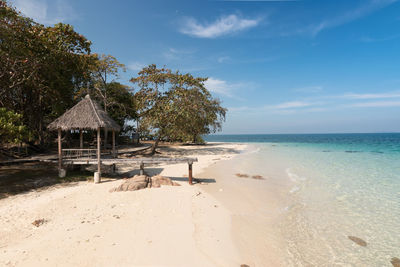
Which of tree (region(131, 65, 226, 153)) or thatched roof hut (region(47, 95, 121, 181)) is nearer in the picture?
thatched roof hut (region(47, 95, 121, 181))

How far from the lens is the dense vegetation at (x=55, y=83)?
36.7 feet

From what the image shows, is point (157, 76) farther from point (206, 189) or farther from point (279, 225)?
point (279, 225)

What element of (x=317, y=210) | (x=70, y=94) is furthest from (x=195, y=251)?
Answer: (x=70, y=94)

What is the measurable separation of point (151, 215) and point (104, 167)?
665cm

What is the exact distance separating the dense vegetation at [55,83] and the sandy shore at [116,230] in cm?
405

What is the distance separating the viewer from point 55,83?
15289 millimetres

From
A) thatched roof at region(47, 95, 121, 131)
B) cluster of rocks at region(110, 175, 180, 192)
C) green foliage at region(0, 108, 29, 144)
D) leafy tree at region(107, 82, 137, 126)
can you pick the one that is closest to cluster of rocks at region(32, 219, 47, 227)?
cluster of rocks at region(110, 175, 180, 192)

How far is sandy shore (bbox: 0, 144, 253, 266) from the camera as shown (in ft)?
13.1

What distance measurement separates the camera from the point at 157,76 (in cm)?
1850

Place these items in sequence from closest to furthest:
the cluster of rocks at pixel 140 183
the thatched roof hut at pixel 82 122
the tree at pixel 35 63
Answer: the cluster of rocks at pixel 140 183
the thatched roof hut at pixel 82 122
the tree at pixel 35 63

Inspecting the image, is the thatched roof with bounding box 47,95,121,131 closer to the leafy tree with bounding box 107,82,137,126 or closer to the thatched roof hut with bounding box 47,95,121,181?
the thatched roof hut with bounding box 47,95,121,181

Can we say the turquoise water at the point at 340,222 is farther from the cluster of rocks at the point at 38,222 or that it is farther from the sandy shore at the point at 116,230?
the cluster of rocks at the point at 38,222

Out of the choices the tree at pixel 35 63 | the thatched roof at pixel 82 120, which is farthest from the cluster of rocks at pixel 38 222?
the tree at pixel 35 63

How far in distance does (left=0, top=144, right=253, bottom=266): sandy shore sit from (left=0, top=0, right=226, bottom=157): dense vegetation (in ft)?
13.3
